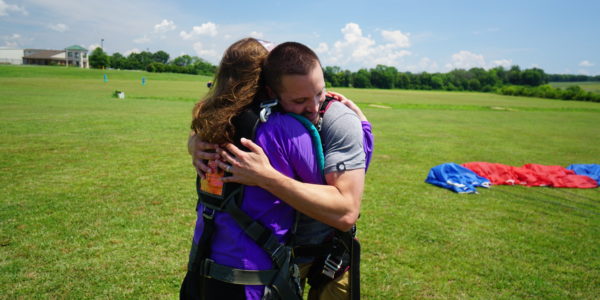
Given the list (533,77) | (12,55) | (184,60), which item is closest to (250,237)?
(533,77)

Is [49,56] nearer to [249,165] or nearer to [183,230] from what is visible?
[183,230]

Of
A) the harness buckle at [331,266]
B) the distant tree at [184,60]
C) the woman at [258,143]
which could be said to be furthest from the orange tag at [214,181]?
the distant tree at [184,60]

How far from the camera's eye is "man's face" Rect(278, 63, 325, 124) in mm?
1853

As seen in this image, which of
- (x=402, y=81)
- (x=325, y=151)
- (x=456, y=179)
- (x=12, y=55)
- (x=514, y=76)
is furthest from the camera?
(x=12, y=55)

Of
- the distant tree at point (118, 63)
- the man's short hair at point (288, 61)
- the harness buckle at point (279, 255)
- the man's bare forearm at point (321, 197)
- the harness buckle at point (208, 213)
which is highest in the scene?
the distant tree at point (118, 63)

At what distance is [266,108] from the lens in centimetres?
181

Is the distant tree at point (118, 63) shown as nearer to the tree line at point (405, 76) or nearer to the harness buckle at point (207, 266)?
the tree line at point (405, 76)

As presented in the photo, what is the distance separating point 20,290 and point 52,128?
13.5m

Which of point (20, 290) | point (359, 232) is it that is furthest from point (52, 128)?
point (359, 232)

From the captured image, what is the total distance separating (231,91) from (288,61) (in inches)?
13.2

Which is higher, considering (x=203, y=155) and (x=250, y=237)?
(x=203, y=155)

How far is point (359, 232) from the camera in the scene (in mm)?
6320

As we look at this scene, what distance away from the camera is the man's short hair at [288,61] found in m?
1.83

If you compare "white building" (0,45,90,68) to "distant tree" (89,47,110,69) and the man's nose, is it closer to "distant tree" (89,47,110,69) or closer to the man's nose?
"distant tree" (89,47,110,69)
